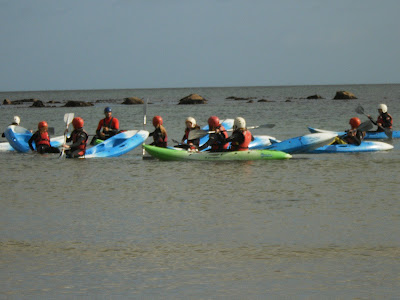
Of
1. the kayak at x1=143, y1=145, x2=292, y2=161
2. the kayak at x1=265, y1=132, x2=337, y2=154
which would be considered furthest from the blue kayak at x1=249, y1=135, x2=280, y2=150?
the kayak at x1=143, y1=145, x2=292, y2=161

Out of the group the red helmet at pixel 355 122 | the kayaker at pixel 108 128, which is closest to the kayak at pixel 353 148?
the red helmet at pixel 355 122

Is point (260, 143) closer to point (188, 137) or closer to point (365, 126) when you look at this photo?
point (365, 126)

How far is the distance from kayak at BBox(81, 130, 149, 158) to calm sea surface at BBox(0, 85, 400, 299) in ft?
11.3

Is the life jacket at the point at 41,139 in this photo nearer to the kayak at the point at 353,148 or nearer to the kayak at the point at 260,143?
the kayak at the point at 260,143

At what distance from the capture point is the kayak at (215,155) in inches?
702

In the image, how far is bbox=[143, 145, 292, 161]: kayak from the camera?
1783 centimetres

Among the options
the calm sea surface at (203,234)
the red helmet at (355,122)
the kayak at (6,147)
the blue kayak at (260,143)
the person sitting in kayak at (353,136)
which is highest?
the red helmet at (355,122)

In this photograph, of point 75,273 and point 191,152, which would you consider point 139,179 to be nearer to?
point 191,152

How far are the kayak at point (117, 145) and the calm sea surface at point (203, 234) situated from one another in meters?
3.45

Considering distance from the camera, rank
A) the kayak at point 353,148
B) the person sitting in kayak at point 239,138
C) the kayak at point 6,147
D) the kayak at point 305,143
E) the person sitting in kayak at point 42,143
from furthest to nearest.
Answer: the kayak at point 6,147
the person sitting in kayak at point 42,143
the kayak at point 353,148
the kayak at point 305,143
the person sitting in kayak at point 239,138

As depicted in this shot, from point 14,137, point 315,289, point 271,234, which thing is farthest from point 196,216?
point 14,137

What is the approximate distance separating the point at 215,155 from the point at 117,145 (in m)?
4.45

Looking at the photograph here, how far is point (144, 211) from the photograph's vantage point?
11.3m

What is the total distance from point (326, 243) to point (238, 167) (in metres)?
8.75
